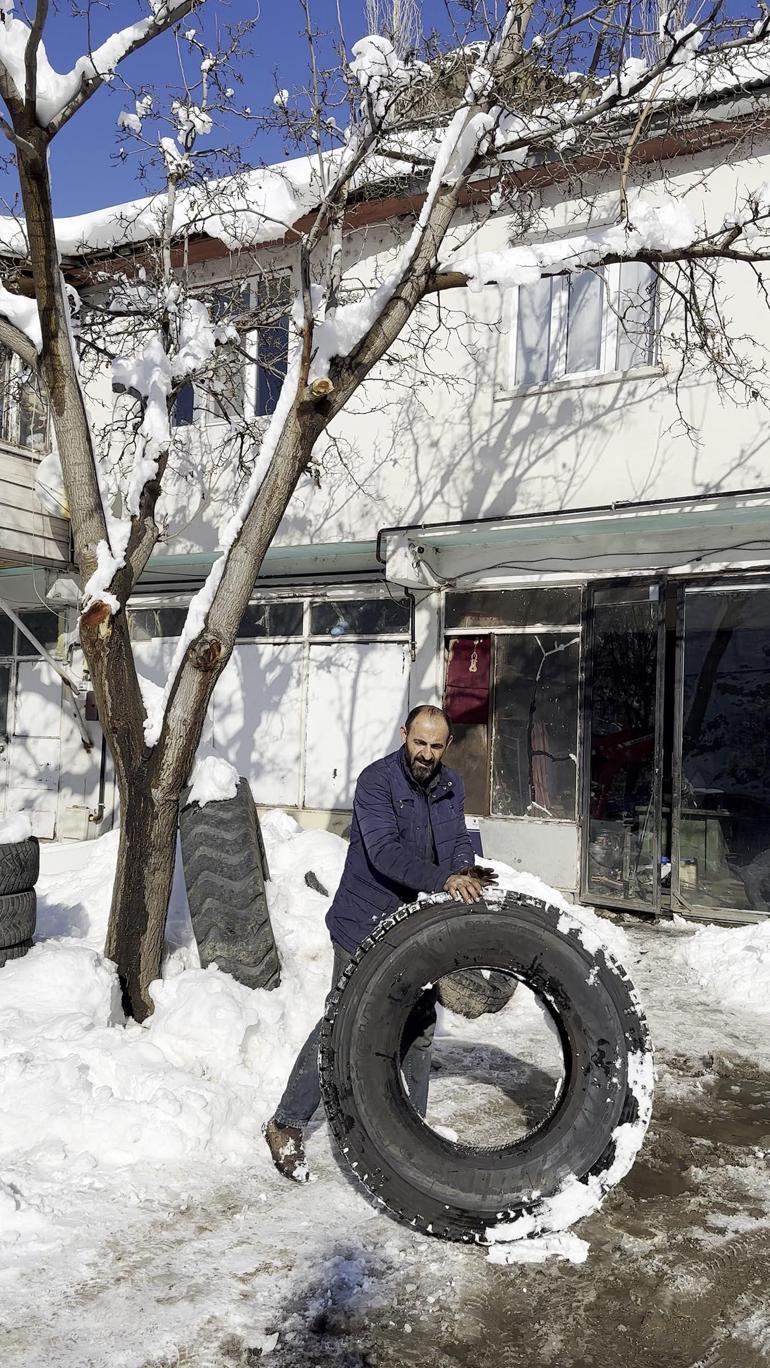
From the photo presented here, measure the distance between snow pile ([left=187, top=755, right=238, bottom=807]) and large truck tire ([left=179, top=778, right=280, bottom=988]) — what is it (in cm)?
4

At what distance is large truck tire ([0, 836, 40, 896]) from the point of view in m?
5.38

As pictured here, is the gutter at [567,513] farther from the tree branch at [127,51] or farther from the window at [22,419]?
the tree branch at [127,51]

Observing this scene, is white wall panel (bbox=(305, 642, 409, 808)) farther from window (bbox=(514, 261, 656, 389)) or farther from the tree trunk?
the tree trunk

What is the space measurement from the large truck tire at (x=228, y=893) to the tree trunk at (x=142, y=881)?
314 mm

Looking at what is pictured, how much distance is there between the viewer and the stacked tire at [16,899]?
17.3 ft

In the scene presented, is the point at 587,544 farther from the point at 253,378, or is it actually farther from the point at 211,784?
the point at 211,784

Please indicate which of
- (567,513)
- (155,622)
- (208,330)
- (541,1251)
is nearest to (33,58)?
(208,330)

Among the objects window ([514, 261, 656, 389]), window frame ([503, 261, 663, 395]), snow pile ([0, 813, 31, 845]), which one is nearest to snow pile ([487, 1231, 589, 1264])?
snow pile ([0, 813, 31, 845])

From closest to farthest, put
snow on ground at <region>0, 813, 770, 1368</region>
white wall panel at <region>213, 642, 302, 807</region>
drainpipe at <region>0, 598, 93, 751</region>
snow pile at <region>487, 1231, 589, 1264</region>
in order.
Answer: snow on ground at <region>0, 813, 770, 1368</region> → snow pile at <region>487, 1231, 589, 1264</region> → white wall panel at <region>213, 642, 302, 807</region> → drainpipe at <region>0, 598, 93, 751</region>

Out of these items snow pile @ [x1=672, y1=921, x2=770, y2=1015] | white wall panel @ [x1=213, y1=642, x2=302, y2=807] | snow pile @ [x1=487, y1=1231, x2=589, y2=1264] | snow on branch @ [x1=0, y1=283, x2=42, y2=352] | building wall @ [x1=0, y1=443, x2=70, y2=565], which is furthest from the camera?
white wall panel @ [x1=213, y1=642, x2=302, y2=807]

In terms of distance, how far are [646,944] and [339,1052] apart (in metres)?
5.56

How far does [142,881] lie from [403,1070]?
6.84 ft

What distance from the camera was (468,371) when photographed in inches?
435

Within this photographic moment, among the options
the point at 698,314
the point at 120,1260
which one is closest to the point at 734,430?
the point at 698,314
